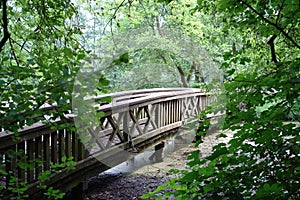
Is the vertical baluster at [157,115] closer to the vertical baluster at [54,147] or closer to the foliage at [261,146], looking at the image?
the vertical baluster at [54,147]

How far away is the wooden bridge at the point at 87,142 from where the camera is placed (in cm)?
250

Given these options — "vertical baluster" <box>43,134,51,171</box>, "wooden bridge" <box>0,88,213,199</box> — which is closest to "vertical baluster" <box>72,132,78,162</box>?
"wooden bridge" <box>0,88,213,199</box>

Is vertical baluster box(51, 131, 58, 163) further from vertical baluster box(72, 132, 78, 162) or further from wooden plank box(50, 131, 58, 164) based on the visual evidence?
vertical baluster box(72, 132, 78, 162)

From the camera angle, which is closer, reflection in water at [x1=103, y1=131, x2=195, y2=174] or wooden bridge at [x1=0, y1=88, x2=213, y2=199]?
wooden bridge at [x1=0, y1=88, x2=213, y2=199]

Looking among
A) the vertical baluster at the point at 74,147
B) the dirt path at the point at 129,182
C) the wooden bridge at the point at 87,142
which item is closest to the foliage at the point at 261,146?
the wooden bridge at the point at 87,142

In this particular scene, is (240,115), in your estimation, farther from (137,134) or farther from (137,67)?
(137,67)

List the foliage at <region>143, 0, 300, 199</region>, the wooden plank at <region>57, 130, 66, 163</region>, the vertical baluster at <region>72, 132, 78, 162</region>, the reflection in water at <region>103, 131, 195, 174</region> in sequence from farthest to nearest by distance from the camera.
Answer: the reflection in water at <region>103, 131, 195, 174</region>
the vertical baluster at <region>72, 132, 78, 162</region>
the wooden plank at <region>57, 130, 66, 163</region>
the foliage at <region>143, 0, 300, 199</region>

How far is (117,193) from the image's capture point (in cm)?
486

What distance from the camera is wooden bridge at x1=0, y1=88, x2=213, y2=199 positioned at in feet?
8.19

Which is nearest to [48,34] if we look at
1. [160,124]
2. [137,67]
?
[137,67]

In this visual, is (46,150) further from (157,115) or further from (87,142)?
(157,115)

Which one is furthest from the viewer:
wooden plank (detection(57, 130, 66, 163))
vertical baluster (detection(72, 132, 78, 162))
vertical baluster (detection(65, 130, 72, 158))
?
vertical baluster (detection(72, 132, 78, 162))

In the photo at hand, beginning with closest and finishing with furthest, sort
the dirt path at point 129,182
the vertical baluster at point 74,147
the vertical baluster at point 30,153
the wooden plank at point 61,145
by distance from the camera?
1. the vertical baluster at point 30,153
2. the wooden plank at point 61,145
3. the vertical baluster at point 74,147
4. the dirt path at point 129,182

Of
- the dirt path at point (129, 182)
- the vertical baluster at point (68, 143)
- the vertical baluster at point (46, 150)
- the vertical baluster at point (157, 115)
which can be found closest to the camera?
the vertical baluster at point (46, 150)
